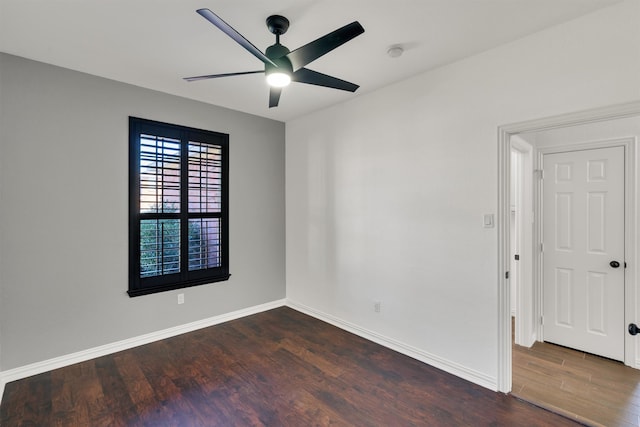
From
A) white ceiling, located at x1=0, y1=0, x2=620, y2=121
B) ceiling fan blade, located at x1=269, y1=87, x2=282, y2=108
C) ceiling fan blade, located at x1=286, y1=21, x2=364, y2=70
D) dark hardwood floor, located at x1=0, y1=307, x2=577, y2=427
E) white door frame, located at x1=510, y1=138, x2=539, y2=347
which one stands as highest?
white ceiling, located at x1=0, y1=0, x2=620, y2=121

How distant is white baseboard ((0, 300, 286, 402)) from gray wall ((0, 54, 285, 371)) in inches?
2.1

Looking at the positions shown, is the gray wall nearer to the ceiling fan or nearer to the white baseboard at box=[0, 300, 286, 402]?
the white baseboard at box=[0, 300, 286, 402]

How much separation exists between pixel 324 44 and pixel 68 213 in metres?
2.82

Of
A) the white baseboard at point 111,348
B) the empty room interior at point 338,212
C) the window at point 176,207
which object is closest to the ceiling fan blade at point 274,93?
the empty room interior at point 338,212

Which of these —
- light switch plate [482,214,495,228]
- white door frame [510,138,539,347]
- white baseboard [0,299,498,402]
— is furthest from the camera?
white door frame [510,138,539,347]

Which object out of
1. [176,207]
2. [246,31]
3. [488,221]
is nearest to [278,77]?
[246,31]

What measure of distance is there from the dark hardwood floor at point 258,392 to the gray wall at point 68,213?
1.17 feet

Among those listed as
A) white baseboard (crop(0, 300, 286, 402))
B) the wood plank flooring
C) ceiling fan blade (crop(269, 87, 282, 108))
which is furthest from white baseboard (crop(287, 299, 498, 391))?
ceiling fan blade (crop(269, 87, 282, 108))

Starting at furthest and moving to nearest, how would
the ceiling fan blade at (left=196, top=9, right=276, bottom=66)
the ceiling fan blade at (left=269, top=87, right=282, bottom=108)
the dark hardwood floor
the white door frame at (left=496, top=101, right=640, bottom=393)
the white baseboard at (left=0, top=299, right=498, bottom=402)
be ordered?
the white baseboard at (left=0, top=299, right=498, bottom=402) → the ceiling fan blade at (left=269, top=87, right=282, bottom=108) → the dark hardwood floor → the white door frame at (left=496, top=101, right=640, bottom=393) → the ceiling fan blade at (left=196, top=9, right=276, bottom=66)

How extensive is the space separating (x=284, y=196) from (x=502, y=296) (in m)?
3.11

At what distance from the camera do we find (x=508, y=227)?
8.01 ft

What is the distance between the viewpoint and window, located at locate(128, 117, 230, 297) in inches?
129

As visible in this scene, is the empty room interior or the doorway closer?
the empty room interior

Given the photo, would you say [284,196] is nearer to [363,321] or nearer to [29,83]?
[363,321]
